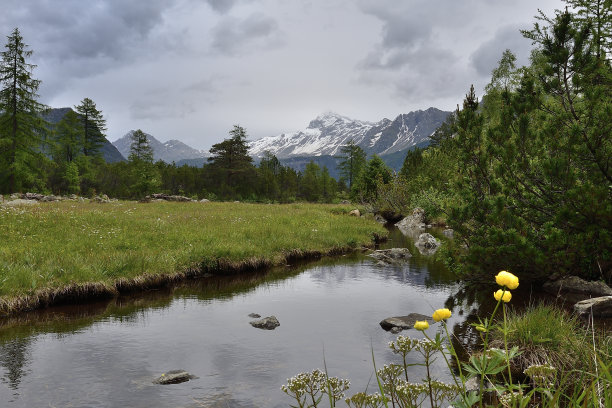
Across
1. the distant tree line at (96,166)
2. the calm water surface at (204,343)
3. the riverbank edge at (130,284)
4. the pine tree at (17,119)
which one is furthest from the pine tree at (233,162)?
the calm water surface at (204,343)

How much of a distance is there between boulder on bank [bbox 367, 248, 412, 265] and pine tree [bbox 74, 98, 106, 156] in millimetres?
74350

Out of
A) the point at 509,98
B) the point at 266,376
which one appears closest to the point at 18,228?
the point at 266,376

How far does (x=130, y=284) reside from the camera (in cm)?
1260

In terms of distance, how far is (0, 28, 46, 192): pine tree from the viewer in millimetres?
43938

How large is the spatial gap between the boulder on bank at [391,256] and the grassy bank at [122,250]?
2.43 m

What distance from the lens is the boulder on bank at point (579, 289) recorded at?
10.8m

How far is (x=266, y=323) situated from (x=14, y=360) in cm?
525

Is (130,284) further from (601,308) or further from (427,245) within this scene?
(427,245)

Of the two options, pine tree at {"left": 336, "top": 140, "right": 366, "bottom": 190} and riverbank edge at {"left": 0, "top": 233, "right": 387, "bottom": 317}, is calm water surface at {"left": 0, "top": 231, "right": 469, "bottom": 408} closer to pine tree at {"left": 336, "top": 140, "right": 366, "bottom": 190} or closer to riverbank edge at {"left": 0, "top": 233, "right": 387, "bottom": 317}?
riverbank edge at {"left": 0, "top": 233, "right": 387, "bottom": 317}

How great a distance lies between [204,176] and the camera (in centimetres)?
9931

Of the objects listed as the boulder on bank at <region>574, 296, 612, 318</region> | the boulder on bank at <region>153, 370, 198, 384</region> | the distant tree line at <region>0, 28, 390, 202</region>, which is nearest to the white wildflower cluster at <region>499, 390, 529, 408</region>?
the boulder on bank at <region>153, 370, 198, 384</region>

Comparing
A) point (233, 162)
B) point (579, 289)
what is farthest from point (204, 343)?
point (233, 162)

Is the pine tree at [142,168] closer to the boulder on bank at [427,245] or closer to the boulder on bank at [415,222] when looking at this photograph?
the boulder on bank at [415,222]

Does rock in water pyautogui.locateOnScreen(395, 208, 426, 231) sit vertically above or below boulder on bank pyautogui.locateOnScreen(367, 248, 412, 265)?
above
